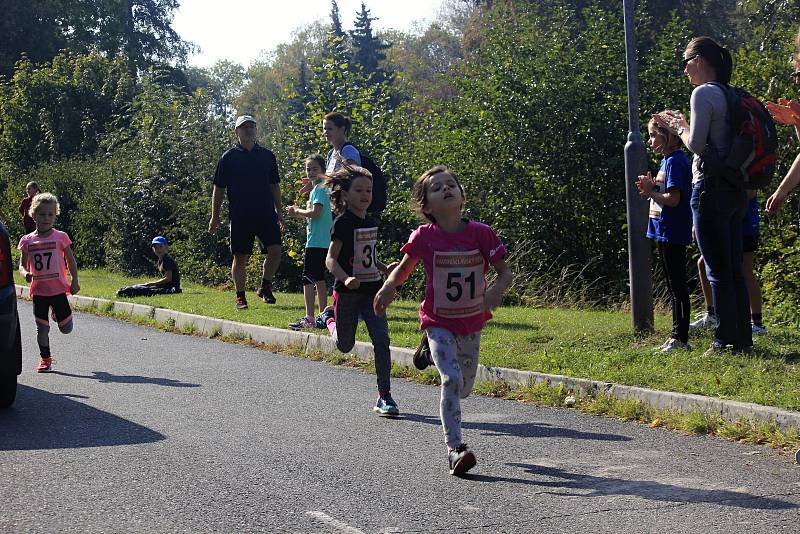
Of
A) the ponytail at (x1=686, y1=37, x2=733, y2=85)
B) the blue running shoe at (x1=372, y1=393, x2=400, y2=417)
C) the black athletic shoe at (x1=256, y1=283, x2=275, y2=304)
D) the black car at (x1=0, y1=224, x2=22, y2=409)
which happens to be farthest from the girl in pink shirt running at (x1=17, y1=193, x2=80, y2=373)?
the ponytail at (x1=686, y1=37, x2=733, y2=85)

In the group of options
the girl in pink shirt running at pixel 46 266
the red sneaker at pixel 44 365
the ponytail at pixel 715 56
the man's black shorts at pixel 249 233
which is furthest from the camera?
the man's black shorts at pixel 249 233

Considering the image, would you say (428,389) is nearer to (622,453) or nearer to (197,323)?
(622,453)

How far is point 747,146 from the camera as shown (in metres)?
8.18

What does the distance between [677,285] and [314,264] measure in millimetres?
3999

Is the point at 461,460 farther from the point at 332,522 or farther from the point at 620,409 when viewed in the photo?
the point at 620,409

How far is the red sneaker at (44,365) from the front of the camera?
1005 cm

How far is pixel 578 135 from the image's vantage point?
16734 mm

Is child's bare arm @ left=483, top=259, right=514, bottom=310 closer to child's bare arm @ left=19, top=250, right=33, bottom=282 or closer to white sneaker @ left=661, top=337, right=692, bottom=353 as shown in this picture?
white sneaker @ left=661, top=337, right=692, bottom=353

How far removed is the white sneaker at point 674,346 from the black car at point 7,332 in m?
4.77

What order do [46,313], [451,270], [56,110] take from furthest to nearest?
[56,110] → [46,313] → [451,270]

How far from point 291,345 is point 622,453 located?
5.59 metres

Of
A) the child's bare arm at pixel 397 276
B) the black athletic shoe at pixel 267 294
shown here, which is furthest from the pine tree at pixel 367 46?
the child's bare arm at pixel 397 276

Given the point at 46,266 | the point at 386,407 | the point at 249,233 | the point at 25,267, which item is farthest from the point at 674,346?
the point at 249,233

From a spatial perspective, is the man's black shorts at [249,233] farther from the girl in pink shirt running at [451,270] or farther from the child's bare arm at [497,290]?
A: the child's bare arm at [497,290]
